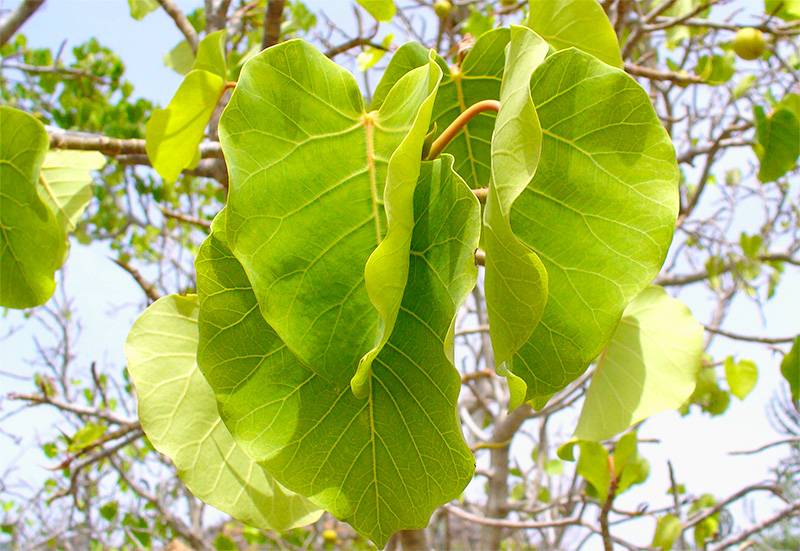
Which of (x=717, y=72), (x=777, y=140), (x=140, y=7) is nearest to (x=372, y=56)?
(x=140, y=7)

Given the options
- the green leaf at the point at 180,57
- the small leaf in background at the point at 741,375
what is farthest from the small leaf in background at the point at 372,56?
the small leaf in background at the point at 741,375

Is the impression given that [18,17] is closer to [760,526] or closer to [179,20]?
[179,20]

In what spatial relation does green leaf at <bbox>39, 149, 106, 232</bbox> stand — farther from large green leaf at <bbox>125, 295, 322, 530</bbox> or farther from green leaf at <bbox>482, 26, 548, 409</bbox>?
green leaf at <bbox>482, 26, 548, 409</bbox>

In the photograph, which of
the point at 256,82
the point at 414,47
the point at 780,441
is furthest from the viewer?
the point at 780,441

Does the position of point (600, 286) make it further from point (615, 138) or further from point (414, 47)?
point (414, 47)

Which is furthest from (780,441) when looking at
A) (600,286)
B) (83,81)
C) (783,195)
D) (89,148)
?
(83,81)
